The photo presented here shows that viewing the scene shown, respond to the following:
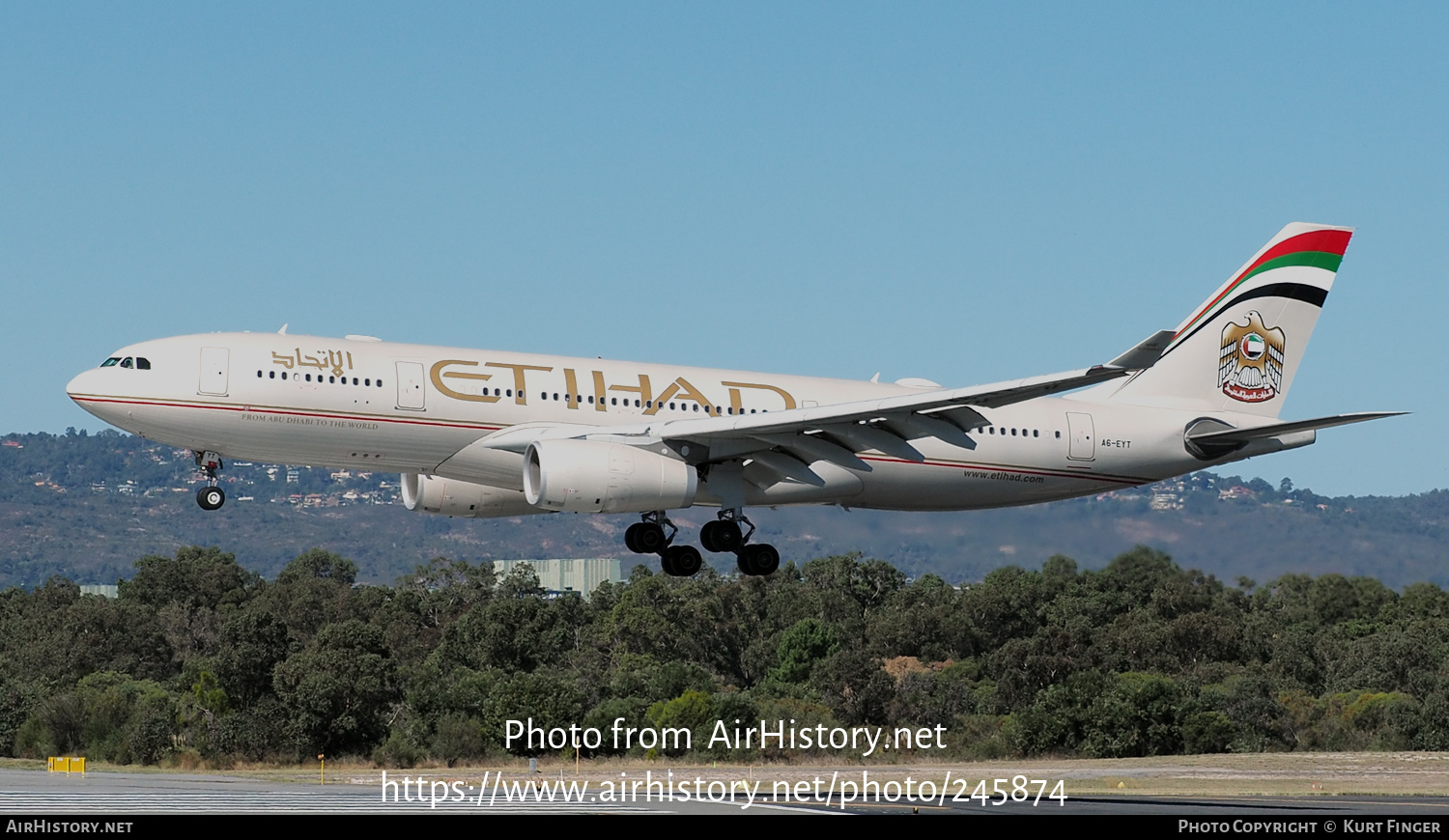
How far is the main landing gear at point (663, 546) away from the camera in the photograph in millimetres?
40125

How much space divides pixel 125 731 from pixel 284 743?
330 inches

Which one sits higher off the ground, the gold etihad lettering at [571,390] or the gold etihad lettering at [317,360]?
the gold etihad lettering at [317,360]

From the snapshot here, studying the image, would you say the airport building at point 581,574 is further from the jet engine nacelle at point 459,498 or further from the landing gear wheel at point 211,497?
the landing gear wheel at point 211,497

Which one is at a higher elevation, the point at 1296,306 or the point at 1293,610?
the point at 1296,306

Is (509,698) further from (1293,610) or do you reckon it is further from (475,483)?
(1293,610)

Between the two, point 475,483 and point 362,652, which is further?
point 362,652

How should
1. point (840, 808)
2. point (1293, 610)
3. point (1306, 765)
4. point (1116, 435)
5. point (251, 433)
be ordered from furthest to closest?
point (1293, 610), point (1306, 765), point (1116, 435), point (251, 433), point (840, 808)

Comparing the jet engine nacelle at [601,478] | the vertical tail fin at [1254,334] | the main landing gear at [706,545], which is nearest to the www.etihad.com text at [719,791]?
the main landing gear at [706,545]

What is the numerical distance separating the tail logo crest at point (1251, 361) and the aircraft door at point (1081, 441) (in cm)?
490

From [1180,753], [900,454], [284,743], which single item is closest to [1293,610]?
[1180,753]

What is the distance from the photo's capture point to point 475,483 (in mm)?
40344

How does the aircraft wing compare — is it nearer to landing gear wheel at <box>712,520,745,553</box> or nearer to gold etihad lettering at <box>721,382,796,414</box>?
gold etihad lettering at <box>721,382,796,414</box>

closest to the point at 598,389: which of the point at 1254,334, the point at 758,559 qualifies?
the point at 758,559

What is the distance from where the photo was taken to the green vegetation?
74.1m
